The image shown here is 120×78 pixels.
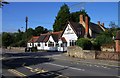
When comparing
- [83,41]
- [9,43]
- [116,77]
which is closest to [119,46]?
[83,41]

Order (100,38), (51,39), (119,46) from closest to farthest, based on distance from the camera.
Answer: (119,46)
(100,38)
(51,39)

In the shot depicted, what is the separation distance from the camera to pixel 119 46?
3966cm

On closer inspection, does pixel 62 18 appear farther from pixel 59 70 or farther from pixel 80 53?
pixel 59 70

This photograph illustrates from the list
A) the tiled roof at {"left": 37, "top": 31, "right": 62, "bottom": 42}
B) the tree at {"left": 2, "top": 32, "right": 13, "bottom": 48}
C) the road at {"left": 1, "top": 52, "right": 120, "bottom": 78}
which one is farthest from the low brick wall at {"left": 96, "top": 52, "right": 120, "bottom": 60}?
the tree at {"left": 2, "top": 32, "right": 13, "bottom": 48}

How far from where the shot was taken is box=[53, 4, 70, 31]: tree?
90.8 meters

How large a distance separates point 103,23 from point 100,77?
69.1 metres

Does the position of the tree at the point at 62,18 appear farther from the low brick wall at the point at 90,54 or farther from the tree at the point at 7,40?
the low brick wall at the point at 90,54

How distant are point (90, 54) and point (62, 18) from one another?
55.1 meters

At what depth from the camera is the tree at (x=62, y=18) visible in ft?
298

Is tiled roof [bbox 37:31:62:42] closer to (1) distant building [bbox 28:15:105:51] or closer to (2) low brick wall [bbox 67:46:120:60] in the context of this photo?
(1) distant building [bbox 28:15:105:51]

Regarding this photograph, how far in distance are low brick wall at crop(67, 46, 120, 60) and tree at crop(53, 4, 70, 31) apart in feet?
155

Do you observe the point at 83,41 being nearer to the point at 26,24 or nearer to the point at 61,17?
the point at 26,24

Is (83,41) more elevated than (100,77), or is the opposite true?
(83,41)

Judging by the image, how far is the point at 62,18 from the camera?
3595 inches
